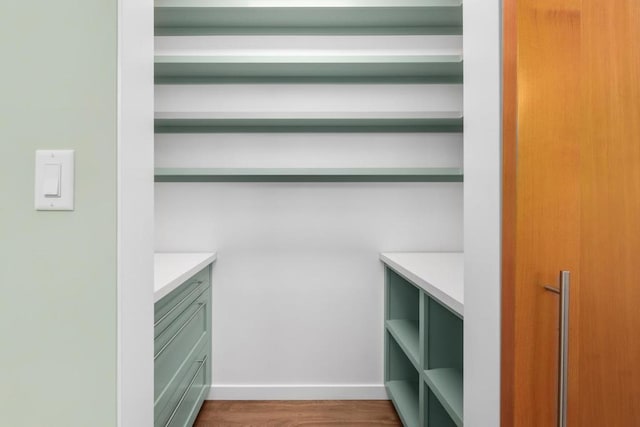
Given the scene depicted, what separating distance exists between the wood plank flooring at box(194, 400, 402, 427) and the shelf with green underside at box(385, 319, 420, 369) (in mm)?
461

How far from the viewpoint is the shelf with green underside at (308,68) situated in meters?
2.25

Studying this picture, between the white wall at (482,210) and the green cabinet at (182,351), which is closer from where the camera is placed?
the white wall at (482,210)

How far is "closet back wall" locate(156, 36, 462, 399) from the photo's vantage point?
2568 mm

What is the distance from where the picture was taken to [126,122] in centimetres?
82

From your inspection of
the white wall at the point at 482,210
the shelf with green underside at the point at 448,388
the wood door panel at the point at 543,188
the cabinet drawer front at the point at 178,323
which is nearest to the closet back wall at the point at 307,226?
the cabinet drawer front at the point at 178,323

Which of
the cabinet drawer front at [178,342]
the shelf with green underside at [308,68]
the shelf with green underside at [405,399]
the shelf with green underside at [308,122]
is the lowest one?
the shelf with green underside at [405,399]
